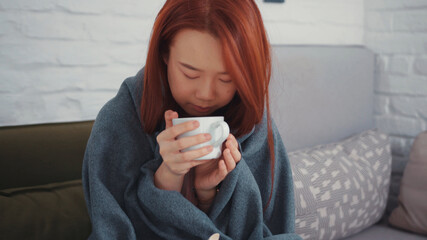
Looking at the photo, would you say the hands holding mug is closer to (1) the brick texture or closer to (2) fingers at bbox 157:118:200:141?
(2) fingers at bbox 157:118:200:141

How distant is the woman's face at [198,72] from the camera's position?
747mm

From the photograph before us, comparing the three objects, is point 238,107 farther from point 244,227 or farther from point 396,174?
point 396,174

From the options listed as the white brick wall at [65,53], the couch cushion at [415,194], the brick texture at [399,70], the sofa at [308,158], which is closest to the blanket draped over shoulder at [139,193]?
the sofa at [308,158]

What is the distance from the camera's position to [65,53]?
1142 mm

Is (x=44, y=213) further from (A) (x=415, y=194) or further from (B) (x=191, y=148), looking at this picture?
(A) (x=415, y=194)

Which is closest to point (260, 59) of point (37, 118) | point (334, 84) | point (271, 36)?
point (37, 118)

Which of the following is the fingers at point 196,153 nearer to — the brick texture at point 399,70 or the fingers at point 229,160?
the fingers at point 229,160

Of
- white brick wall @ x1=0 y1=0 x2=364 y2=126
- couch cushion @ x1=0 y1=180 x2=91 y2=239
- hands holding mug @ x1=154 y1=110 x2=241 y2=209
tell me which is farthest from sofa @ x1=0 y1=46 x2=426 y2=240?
hands holding mug @ x1=154 y1=110 x2=241 y2=209

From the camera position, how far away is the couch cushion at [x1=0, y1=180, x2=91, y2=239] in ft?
2.84

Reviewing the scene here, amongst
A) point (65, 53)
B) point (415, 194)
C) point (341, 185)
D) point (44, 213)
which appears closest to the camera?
point (44, 213)

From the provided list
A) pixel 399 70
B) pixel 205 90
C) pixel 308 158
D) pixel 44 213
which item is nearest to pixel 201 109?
pixel 205 90

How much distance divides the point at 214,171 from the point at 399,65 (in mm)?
1211

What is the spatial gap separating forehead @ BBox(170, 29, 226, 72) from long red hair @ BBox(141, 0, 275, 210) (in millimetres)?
11

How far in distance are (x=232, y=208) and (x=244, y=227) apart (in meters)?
0.06
